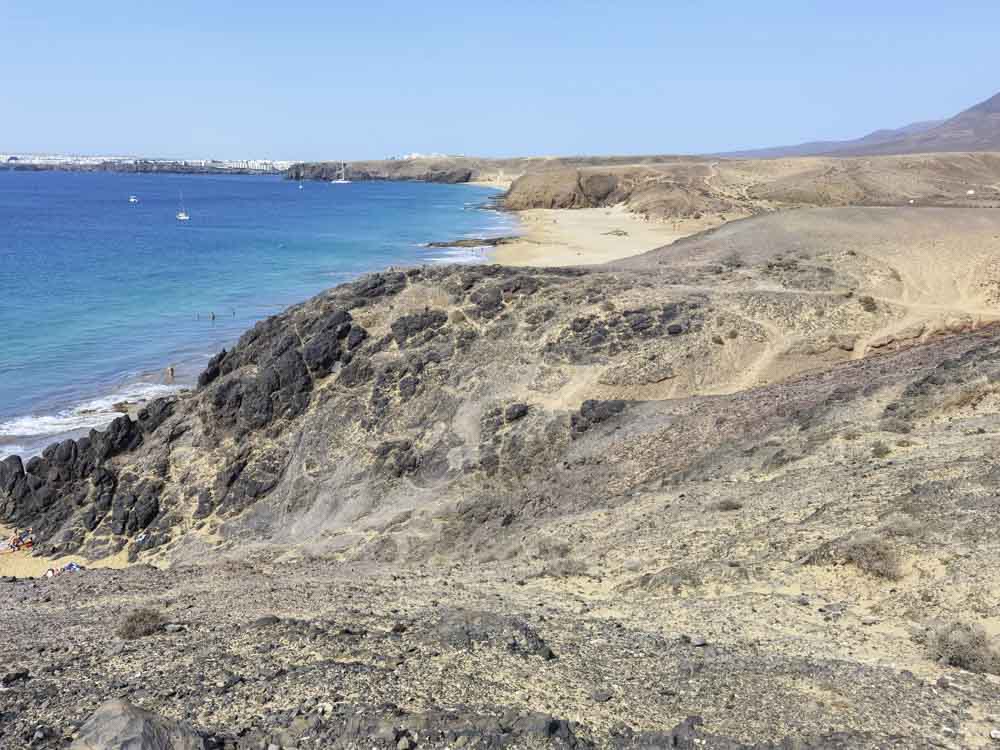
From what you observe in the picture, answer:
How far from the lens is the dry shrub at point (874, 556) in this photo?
443 inches

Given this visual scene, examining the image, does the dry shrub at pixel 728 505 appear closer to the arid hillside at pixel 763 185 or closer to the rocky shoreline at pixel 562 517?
the rocky shoreline at pixel 562 517

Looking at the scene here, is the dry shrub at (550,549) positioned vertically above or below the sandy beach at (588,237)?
below

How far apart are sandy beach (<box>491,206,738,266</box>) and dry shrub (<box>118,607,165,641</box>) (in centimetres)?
5351

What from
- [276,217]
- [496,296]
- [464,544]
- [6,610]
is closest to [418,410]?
[496,296]

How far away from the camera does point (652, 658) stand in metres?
9.84

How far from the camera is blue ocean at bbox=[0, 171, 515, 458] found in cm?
4075

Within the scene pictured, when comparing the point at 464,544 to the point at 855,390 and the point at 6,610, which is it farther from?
the point at 855,390

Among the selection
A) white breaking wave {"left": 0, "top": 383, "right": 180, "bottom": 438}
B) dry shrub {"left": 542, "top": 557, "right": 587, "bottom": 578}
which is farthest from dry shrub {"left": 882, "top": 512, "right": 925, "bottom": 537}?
white breaking wave {"left": 0, "top": 383, "right": 180, "bottom": 438}

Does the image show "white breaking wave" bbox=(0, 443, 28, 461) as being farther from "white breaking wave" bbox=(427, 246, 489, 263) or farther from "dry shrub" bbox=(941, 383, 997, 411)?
"white breaking wave" bbox=(427, 246, 489, 263)

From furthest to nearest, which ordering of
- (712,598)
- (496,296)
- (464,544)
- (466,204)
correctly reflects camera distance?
(466,204) < (496,296) < (464,544) < (712,598)

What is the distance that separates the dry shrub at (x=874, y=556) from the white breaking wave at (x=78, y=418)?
3211 cm

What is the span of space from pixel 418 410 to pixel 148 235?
91757 millimetres

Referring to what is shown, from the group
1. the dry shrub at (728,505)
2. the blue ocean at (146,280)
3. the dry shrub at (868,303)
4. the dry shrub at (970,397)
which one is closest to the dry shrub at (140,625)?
the dry shrub at (728,505)

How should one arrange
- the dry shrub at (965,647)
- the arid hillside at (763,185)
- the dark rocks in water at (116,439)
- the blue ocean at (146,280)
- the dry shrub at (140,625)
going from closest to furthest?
1. the dry shrub at (965,647)
2. the dry shrub at (140,625)
3. the dark rocks in water at (116,439)
4. the blue ocean at (146,280)
5. the arid hillside at (763,185)
